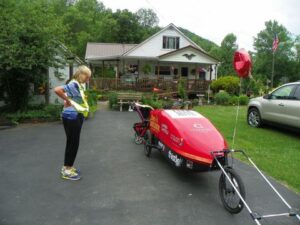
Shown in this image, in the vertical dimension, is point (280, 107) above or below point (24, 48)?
below

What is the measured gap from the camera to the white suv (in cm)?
854

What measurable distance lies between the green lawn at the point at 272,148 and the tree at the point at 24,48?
711 cm

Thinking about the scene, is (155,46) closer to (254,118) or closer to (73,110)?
(254,118)

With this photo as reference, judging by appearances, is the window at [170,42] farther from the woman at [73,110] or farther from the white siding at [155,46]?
the woman at [73,110]

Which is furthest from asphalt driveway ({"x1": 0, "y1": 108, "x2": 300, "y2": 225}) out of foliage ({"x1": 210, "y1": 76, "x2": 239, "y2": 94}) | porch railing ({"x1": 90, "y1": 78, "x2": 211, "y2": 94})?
foliage ({"x1": 210, "y1": 76, "x2": 239, "y2": 94})

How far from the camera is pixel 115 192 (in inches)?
183

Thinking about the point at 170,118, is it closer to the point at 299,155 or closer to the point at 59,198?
the point at 59,198

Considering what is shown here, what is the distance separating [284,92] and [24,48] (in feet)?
29.7

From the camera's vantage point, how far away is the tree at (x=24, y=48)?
35.0 feet

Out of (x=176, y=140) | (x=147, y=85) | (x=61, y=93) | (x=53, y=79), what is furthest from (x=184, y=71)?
(x=61, y=93)

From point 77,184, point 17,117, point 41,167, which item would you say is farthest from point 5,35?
point 77,184

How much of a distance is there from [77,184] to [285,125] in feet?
21.8

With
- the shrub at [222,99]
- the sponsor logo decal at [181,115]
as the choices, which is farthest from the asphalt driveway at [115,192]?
the shrub at [222,99]

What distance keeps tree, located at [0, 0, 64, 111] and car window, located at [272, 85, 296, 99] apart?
8.31 meters
